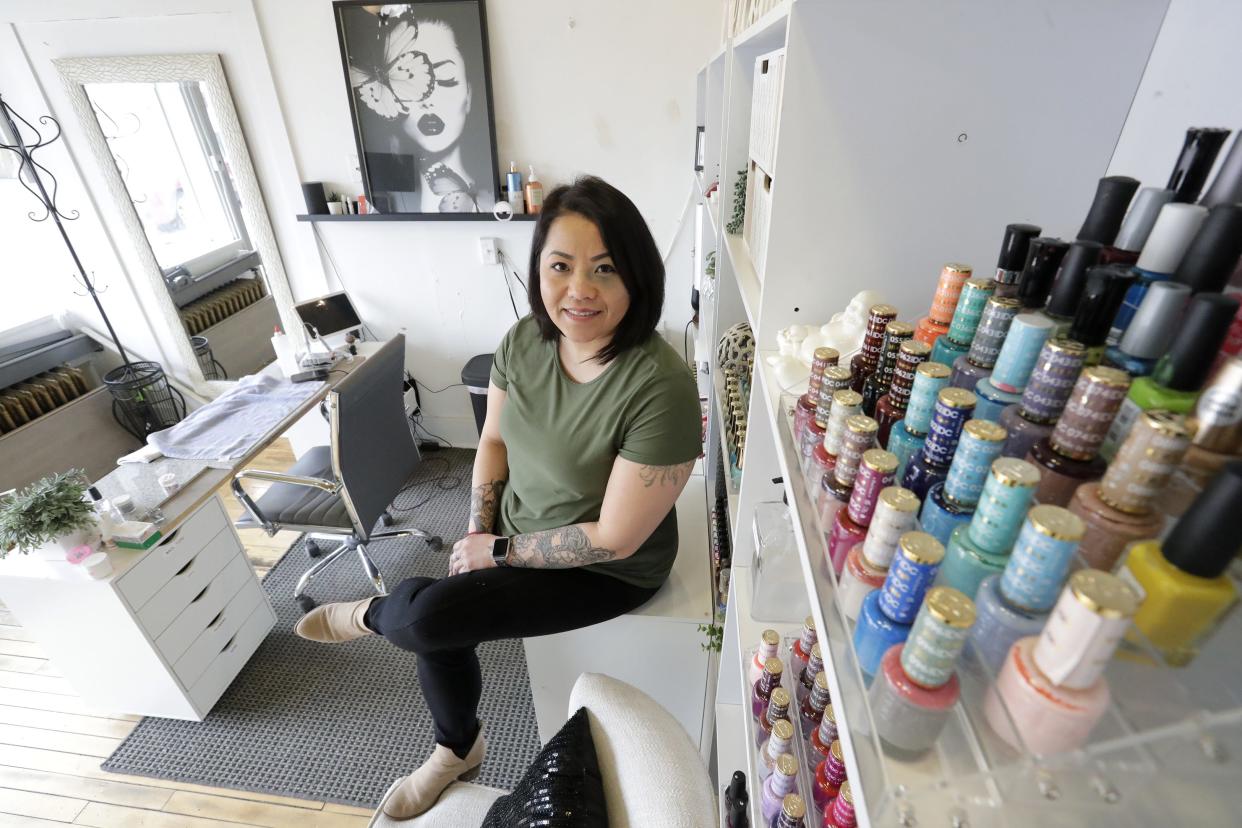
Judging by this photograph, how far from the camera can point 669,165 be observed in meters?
2.40

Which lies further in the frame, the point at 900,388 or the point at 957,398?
the point at 900,388

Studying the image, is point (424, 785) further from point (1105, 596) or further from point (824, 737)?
point (1105, 596)

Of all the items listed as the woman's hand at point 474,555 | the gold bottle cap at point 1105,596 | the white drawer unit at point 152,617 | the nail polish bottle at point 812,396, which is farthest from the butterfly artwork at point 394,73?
the gold bottle cap at point 1105,596

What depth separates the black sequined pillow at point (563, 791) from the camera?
0.78m

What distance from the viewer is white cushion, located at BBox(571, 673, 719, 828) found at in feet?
2.50

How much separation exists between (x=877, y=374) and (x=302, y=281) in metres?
2.93

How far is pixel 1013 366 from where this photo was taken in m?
0.40

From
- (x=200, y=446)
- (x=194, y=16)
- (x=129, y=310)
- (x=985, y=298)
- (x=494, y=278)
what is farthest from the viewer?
(x=129, y=310)

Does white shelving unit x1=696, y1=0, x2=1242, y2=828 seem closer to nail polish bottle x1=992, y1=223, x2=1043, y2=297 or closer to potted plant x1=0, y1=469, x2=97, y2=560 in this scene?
nail polish bottle x1=992, y1=223, x2=1043, y2=297

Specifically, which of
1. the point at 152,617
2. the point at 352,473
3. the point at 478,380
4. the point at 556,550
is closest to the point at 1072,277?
the point at 556,550

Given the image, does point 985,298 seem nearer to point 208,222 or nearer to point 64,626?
point 64,626

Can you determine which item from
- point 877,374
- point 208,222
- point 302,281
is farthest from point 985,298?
point 208,222

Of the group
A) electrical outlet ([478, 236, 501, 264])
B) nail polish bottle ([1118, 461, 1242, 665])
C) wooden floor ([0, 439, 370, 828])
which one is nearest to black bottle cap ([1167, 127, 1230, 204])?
nail polish bottle ([1118, 461, 1242, 665])

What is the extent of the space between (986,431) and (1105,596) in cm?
11
